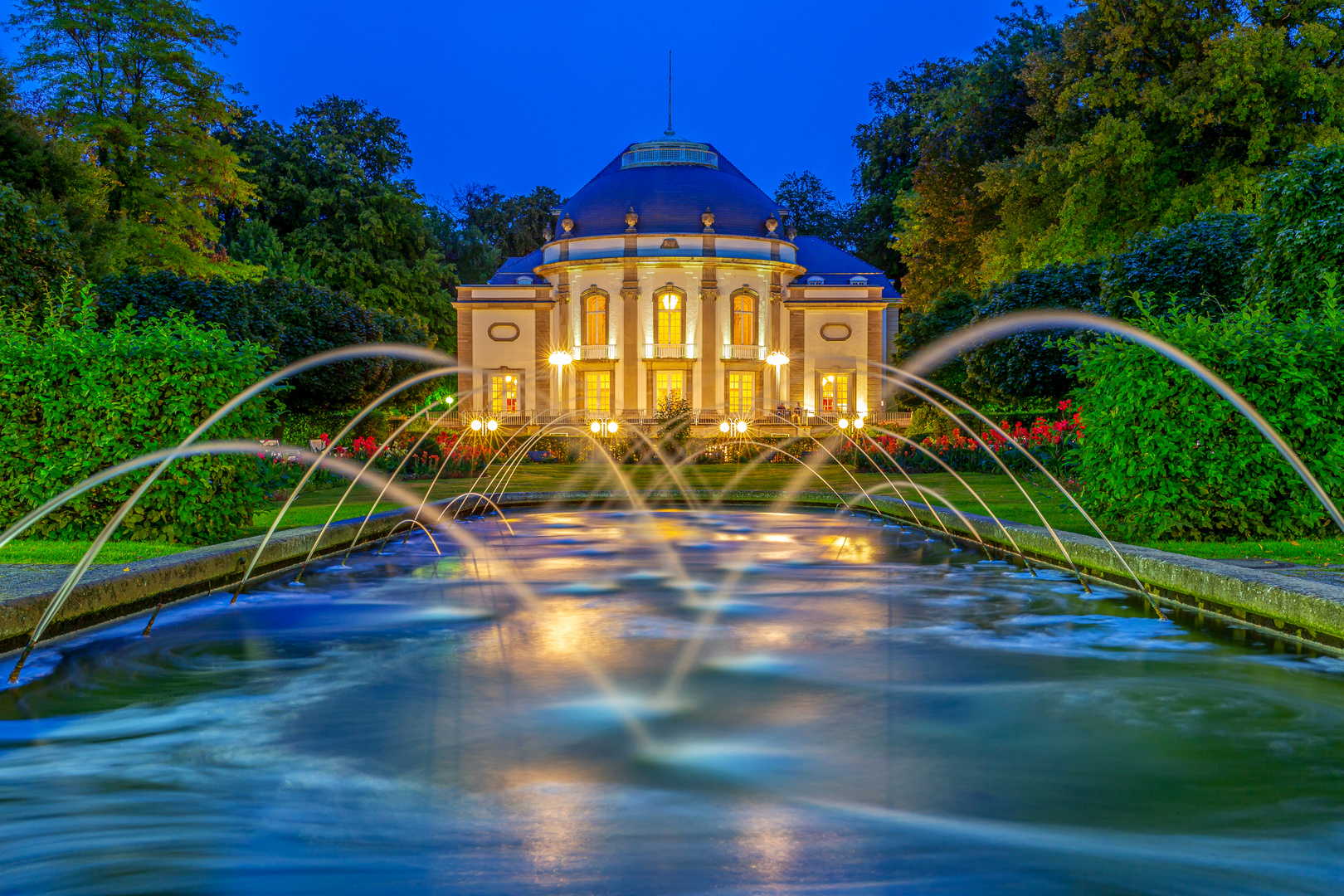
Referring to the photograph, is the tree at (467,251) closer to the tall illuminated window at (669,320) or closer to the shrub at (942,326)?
the tall illuminated window at (669,320)

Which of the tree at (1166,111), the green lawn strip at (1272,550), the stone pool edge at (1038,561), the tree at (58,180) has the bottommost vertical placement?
the stone pool edge at (1038,561)

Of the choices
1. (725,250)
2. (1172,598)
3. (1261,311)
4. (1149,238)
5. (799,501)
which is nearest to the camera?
(1172,598)

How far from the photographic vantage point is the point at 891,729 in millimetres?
5293

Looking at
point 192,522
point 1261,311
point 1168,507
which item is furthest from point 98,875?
point 1261,311

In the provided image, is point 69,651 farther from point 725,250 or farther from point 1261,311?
point 725,250

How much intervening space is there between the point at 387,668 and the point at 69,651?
6.42 ft

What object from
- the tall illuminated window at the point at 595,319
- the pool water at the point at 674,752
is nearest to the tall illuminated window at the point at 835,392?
the tall illuminated window at the point at 595,319

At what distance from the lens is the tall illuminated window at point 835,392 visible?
49562 mm

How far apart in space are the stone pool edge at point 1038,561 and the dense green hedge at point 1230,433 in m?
0.88

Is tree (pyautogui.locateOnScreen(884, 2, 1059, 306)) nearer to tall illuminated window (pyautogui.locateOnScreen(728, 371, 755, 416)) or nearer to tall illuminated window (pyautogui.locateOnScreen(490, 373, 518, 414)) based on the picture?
tall illuminated window (pyautogui.locateOnScreen(728, 371, 755, 416))

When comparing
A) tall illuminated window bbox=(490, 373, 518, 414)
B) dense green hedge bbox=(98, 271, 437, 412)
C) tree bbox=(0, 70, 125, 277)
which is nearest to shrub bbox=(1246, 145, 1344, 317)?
dense green hedge bbox=(98, 271, 437, 412)

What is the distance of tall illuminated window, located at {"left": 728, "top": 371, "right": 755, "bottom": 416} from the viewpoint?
49031 millimetres

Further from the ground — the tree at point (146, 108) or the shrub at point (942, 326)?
the tree at point (146, 108)

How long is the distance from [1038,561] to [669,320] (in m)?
39.0
